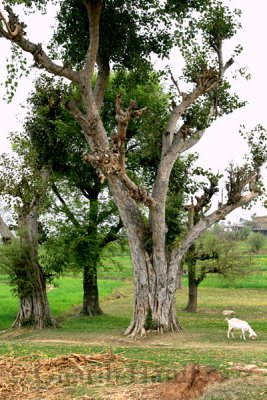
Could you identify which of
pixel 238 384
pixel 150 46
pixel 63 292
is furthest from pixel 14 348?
pixel 63 292

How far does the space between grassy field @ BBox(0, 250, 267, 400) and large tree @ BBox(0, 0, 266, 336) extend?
2.12 meters

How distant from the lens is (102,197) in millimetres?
31516

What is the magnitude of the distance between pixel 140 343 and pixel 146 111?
7.65m

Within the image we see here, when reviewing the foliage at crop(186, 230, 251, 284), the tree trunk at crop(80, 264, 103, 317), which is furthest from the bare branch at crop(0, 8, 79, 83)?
the foliage at crop(186, 230, 251, 284)

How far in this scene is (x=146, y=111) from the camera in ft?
62.3

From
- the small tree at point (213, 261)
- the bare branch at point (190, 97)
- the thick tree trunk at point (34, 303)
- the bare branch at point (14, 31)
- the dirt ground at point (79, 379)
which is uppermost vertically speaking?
the bare branch at point (14, 31)

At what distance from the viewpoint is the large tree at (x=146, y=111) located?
65.9 ft

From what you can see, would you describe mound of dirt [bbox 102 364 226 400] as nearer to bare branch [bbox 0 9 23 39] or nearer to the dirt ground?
the dirt ground

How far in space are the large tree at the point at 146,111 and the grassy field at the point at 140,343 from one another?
2118mm

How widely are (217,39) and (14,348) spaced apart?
13.8 metres

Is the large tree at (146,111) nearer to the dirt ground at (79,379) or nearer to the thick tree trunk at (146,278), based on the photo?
the thick tree trunk at (146,278)

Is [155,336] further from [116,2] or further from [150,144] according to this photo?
[116,2]

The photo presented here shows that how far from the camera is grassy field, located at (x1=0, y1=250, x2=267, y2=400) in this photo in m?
10.1

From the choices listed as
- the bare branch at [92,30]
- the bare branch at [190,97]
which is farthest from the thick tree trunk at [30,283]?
the bare branch at [92,30]
